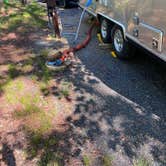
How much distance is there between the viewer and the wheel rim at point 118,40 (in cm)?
627

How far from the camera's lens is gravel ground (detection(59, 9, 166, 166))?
375 cm

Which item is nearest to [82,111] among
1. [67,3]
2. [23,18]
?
[23,18]

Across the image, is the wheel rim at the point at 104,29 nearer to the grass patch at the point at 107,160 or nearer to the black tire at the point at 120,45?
the black tire at the point at 120,45

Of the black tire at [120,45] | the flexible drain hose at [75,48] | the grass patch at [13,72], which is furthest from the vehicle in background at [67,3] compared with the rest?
the grass patch at [13,72]

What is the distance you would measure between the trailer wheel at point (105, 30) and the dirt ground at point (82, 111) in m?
0.39

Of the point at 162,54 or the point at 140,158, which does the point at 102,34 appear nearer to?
the point at 162,54

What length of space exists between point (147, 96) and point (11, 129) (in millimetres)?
2327

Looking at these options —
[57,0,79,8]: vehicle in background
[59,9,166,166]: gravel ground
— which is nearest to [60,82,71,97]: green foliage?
[59,9,166,166]: gravel ground

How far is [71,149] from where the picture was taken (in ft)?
12.2

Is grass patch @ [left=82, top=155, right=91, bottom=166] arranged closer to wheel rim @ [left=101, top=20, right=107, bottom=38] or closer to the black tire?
the black tire

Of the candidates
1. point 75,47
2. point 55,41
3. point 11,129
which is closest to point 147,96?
point 11,129

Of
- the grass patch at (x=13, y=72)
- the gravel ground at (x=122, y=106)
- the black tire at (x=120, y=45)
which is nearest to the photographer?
the gravel ground at (x=122, y=106)

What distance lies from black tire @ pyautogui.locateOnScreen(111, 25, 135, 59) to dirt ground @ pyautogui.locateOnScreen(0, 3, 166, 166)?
18cm

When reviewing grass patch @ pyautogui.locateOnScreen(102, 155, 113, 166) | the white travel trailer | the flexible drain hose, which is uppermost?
the white travel trailer
